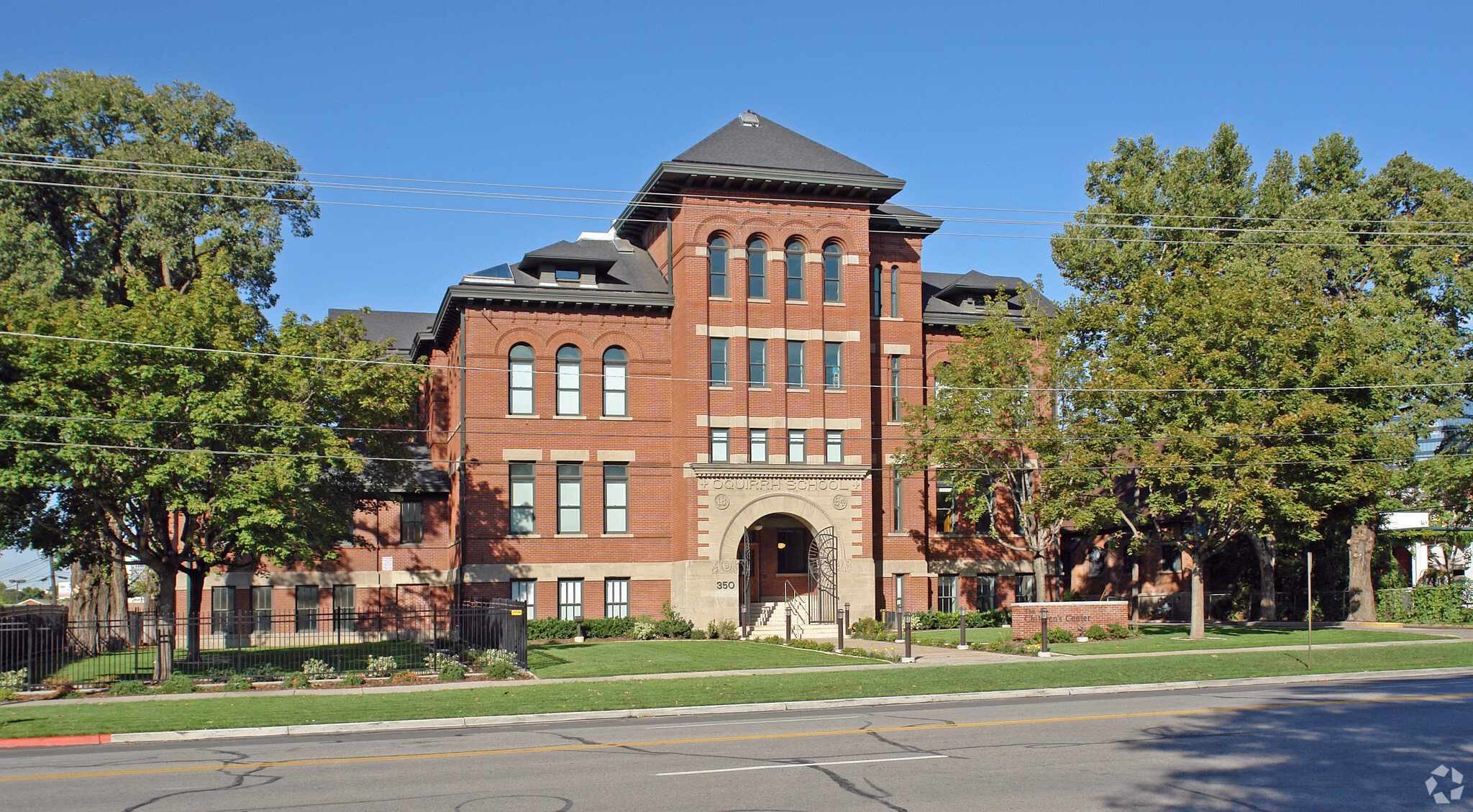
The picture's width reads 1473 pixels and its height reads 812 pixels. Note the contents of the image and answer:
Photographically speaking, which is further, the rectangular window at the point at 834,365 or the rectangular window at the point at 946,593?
the rectangular window at the point at 946,593

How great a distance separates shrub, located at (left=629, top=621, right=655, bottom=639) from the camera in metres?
37.6

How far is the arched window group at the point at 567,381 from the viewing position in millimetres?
39625

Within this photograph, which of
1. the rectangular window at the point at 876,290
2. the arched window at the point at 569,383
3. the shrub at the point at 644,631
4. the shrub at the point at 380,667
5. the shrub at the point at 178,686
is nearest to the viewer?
the shrub at the point at 178,686

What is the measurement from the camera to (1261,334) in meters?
34.3

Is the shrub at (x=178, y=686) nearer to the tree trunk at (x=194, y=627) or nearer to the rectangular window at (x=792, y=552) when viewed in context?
the tree trunk at (x=194, y=627)

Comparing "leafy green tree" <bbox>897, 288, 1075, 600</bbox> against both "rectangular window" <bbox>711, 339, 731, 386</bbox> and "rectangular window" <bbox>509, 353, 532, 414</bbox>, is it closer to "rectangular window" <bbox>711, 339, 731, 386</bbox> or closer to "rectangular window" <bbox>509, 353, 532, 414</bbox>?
"rectangular window" <bbox>711, 339, 731, 386</bbox>

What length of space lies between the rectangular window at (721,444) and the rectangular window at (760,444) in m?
0.85

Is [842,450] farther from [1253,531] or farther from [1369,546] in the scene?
[1369,546]

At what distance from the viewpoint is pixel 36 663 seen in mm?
24375

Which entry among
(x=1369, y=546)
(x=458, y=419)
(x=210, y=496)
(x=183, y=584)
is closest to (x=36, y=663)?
(x=210, y=496)

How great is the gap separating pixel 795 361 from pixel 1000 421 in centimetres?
723

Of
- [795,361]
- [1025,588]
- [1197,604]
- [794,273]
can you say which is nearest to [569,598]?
[795,361]

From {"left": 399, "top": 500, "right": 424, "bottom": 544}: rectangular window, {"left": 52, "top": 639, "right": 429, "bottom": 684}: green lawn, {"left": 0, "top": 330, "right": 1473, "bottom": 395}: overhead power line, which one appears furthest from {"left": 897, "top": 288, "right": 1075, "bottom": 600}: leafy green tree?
{"left": 52, "top": 639, "right": 429, "bottom": 684}: green lawn

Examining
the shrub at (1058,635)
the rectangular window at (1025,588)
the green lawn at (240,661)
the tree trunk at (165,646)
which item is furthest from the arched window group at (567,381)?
the rectangular window at (1025,588)
